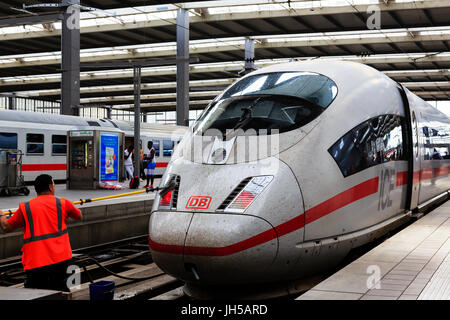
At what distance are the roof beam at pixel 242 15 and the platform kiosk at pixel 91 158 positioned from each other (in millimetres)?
12093

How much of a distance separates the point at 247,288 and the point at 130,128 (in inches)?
894

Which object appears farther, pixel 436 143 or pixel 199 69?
pixel 199 69

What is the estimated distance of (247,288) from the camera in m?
5.82

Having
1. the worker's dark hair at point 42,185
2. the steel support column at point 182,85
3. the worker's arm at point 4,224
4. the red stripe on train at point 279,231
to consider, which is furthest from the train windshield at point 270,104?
the steel support column at point 182,85

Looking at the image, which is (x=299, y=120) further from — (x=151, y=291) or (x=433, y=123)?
(x=433, y=123)

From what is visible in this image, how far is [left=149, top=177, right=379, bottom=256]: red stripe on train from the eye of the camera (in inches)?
205

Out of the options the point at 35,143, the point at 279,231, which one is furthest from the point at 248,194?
the point at 35,143

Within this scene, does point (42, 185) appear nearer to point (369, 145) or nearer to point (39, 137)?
point (369, 145)

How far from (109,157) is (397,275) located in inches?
531

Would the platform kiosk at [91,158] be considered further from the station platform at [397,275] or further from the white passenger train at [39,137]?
the station platform at [397,275]

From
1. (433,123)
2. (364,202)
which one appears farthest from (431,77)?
(364,202)

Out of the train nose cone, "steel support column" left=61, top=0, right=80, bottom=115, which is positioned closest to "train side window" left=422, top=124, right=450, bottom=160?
the train nose cone

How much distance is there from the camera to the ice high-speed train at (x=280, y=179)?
5.34m

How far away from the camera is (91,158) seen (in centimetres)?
1739
